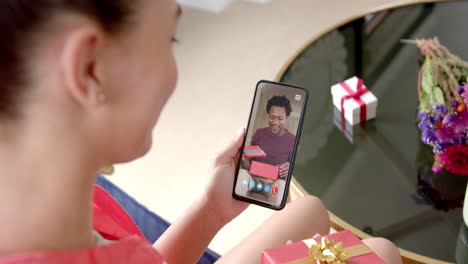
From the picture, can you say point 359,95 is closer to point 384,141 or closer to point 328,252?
point 384,141

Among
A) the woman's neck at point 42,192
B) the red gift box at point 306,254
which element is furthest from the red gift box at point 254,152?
the woman's neck at point 42,192

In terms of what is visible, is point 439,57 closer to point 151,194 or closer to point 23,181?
point 151,194

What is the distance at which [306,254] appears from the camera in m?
0.91

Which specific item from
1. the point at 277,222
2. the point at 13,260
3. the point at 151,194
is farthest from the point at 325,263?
the point at 151,194

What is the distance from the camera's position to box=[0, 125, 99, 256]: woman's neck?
499 millimetres

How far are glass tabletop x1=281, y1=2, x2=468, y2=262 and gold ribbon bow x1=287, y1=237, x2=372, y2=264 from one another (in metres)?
0.32

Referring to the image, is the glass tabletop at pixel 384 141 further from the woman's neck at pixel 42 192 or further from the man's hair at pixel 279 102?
the woman's neck at pixel 42 192

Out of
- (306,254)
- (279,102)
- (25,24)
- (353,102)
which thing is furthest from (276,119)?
(25,24)

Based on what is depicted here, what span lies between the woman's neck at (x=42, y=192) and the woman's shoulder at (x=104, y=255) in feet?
0.05

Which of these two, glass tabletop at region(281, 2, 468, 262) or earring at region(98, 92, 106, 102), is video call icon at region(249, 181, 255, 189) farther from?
earring at region(98, 92, 106, 102)

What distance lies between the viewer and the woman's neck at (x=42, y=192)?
1.64ft

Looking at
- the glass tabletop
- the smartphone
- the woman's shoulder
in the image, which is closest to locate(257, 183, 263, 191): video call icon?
the smartphone

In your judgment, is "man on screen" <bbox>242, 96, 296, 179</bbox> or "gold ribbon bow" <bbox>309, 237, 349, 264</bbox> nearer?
"gold ribbon bow" <bbox>309, 237, 349, 264</bbox>

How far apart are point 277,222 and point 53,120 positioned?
0.67 meters
